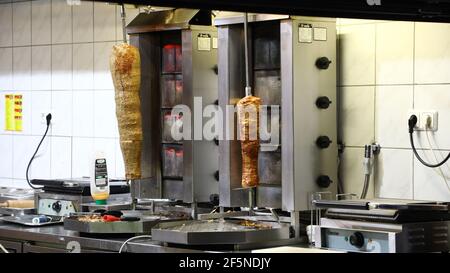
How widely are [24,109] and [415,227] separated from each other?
11.2 ft

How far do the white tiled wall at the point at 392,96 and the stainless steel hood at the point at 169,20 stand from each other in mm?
709

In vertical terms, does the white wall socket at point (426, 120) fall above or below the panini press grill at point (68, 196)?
above

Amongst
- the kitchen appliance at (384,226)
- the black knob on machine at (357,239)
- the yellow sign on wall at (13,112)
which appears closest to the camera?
the kitchen appliance at (384,226)

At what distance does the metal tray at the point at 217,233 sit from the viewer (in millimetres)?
3770

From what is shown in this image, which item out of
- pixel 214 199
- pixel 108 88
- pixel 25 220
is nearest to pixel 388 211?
pixel 214 199

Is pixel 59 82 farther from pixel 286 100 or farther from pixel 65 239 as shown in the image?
pixel 286 100

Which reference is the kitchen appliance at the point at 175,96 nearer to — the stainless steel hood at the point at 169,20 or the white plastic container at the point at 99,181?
the stainless steel hood at the point at 169,20

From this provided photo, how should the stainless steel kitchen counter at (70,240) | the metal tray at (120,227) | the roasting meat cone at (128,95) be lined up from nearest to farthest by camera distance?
the stainless steel kitchen counter at (70,240)
the metal tray at (120,227)
the roasting meat cone at (128,95)

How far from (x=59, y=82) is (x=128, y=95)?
167 centimetres

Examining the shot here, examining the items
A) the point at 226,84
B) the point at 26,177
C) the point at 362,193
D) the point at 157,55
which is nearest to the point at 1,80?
the point at 26,177

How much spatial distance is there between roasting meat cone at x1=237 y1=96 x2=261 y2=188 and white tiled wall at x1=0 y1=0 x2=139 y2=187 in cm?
144

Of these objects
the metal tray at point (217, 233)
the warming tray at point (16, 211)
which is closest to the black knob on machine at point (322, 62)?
the metal tray at point (217, 233)

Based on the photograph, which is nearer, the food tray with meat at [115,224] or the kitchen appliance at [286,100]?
the kitchen appliance at [286,100]

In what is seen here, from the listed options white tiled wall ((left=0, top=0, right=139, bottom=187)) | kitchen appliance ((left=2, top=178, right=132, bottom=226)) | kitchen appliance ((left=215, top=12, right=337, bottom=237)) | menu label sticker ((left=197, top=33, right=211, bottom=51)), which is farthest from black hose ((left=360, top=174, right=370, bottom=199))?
white tiled wall ((left=0, top=0, right=139, bottom=187))
